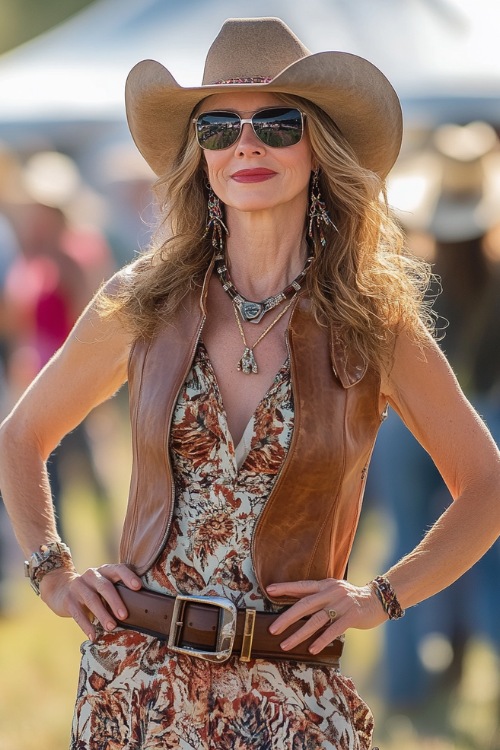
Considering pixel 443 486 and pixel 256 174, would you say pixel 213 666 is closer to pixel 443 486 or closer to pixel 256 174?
pixel 256 174

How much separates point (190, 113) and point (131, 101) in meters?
0.16

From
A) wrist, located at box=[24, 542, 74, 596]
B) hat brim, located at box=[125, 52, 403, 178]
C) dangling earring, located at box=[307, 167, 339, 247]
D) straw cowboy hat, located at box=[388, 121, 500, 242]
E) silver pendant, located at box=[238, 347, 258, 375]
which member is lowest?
wrist, located at box=[24, 542, 74, 596]

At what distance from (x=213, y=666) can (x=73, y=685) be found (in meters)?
3.22

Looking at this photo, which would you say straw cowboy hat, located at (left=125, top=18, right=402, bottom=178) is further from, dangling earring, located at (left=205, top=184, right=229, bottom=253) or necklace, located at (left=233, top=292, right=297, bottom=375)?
necklace, located at (left=233, top=292, right=297, bottom=375)

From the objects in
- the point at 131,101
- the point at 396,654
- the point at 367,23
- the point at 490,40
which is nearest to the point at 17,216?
the point at 367,23

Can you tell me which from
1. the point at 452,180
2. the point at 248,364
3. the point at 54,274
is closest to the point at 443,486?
the point at 452,180

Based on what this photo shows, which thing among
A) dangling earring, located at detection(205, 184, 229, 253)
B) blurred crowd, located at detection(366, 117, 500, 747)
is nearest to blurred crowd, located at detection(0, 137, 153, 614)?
blurred crowd, located at detection(366, 117, 500, 747)

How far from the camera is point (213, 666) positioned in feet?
8.96

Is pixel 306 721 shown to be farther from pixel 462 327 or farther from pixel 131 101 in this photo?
pixel 462 327

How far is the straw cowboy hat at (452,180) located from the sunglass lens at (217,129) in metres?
3.44

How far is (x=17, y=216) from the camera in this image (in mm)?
8227

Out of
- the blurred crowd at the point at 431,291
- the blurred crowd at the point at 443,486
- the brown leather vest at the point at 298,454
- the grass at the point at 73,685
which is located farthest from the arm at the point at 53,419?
the blurred crowd at the point at 443,486

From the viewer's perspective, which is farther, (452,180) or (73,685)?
(452,180)

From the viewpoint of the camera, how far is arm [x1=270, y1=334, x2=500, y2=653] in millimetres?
2908
